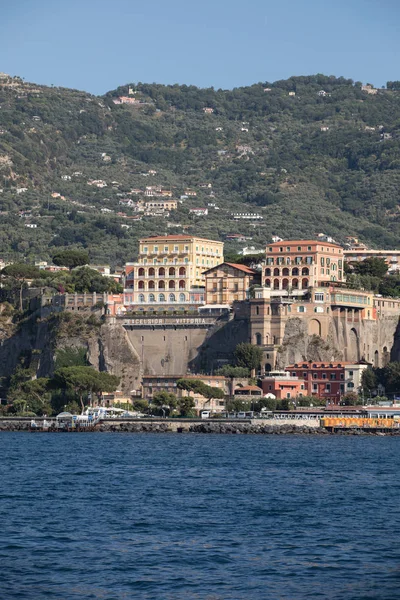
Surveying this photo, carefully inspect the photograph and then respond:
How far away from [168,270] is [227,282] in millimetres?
5535

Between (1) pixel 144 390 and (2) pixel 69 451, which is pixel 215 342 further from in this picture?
(2) pixel 69 451

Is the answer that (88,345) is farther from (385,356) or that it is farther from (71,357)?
(385,356)

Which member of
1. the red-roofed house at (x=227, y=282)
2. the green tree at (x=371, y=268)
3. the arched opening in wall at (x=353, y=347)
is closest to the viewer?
the arched opening in wall at (x=353, y=347)

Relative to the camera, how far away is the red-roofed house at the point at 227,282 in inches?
4823

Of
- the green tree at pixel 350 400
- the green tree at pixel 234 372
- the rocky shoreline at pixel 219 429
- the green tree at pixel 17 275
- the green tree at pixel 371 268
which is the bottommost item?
the rocky shoreline at pixel 219 429

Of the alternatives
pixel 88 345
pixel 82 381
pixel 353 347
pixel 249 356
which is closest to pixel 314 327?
pixel 353 347

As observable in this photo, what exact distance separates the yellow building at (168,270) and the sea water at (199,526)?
4494 centimetres

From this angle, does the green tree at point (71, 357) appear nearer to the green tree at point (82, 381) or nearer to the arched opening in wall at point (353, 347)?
the green tree at point (82, 381)

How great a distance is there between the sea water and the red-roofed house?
141 ft

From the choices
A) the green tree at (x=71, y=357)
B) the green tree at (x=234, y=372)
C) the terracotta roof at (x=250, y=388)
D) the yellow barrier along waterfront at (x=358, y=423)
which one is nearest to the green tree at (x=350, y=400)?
the terracotta roof at (x=250, y=388)

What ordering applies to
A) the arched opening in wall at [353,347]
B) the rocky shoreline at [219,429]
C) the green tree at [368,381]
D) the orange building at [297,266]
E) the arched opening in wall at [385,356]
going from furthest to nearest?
1. the arched opening in wall at [385,356]
2. the orange building at [297,266]
3. the arched opening in wall at [353,347]
4. the green tree at [368,381]
5. the rocky shoreline at [219,429]

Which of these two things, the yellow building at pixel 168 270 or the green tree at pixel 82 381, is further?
the yellow building at pixel 168 270

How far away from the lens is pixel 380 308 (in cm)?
12306

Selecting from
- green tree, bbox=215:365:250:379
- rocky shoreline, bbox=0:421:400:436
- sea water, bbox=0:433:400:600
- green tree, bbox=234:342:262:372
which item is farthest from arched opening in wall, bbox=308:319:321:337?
sea water, bbox=0:433:400:600
